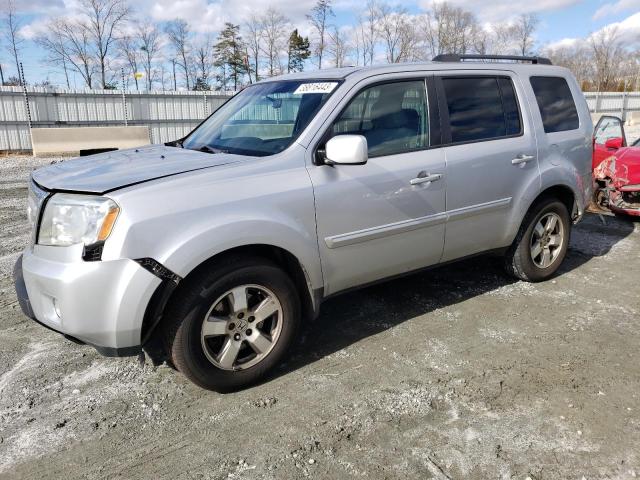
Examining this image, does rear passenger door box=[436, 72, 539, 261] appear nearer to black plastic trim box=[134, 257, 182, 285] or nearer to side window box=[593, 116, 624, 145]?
black plastic trim box=[134, 257, 182, 285]

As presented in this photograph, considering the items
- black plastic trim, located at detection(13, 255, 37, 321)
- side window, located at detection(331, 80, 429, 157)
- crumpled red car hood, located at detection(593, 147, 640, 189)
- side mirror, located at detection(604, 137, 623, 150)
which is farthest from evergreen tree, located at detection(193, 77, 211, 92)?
black plastic trim, located at detection(13, 255, 37, 321)

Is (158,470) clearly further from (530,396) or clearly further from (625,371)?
(625,371)

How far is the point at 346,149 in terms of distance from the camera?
3123 millimetres

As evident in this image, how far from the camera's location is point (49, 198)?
9.42 feet

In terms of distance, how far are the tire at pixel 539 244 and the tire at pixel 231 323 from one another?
238 cm

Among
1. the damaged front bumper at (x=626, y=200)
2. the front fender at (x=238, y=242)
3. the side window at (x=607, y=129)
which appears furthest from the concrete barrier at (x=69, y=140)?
the front fender at (x=238, y=242)

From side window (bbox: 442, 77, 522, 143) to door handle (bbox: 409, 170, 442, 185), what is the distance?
36 centimetres

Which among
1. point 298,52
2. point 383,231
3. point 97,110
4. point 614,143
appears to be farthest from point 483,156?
point 298,52

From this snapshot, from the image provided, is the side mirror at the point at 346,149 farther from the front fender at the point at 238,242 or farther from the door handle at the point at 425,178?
the door handle at the point at 425,178

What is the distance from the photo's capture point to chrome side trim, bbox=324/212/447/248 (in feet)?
11.1

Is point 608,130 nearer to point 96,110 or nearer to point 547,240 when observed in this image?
point 547,240

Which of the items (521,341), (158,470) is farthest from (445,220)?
(158,470)

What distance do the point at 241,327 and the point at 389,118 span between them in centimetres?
175

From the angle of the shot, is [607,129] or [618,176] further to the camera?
[607,129]
